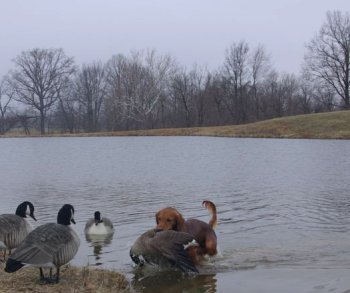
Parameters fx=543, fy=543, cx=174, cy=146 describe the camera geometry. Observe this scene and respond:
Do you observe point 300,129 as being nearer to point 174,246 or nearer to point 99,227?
point 99,227

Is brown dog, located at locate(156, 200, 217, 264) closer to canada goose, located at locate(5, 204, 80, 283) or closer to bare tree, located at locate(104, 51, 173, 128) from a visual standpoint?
canada goose, located at locate(5, 204, 80, 283)

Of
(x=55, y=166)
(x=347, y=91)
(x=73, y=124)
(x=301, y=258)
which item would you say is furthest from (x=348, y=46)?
(x=301, y=258)

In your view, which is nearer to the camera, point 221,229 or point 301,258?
point 301,258

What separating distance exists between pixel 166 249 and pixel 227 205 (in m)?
7.03

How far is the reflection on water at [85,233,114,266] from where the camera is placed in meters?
8.93

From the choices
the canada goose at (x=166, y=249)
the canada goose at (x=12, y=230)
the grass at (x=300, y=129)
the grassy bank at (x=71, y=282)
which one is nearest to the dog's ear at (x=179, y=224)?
the canada goose at (x=166, y=249)

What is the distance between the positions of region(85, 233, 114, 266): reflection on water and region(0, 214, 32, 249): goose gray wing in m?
1.89

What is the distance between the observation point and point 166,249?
6.68 m

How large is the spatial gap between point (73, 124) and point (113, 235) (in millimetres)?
79319

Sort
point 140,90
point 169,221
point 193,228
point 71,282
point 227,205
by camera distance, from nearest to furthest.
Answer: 1. point 71,282
2. point 169,221
3. point 193,228
4. point 227,205
5. point 140,90

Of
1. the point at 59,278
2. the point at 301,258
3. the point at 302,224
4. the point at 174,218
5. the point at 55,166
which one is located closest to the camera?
the point at 59,278

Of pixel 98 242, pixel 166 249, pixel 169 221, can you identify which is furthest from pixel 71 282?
pixel 98 242

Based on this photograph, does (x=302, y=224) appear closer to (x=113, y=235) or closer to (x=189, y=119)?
(x=113, y=235)

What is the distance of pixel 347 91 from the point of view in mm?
66938
